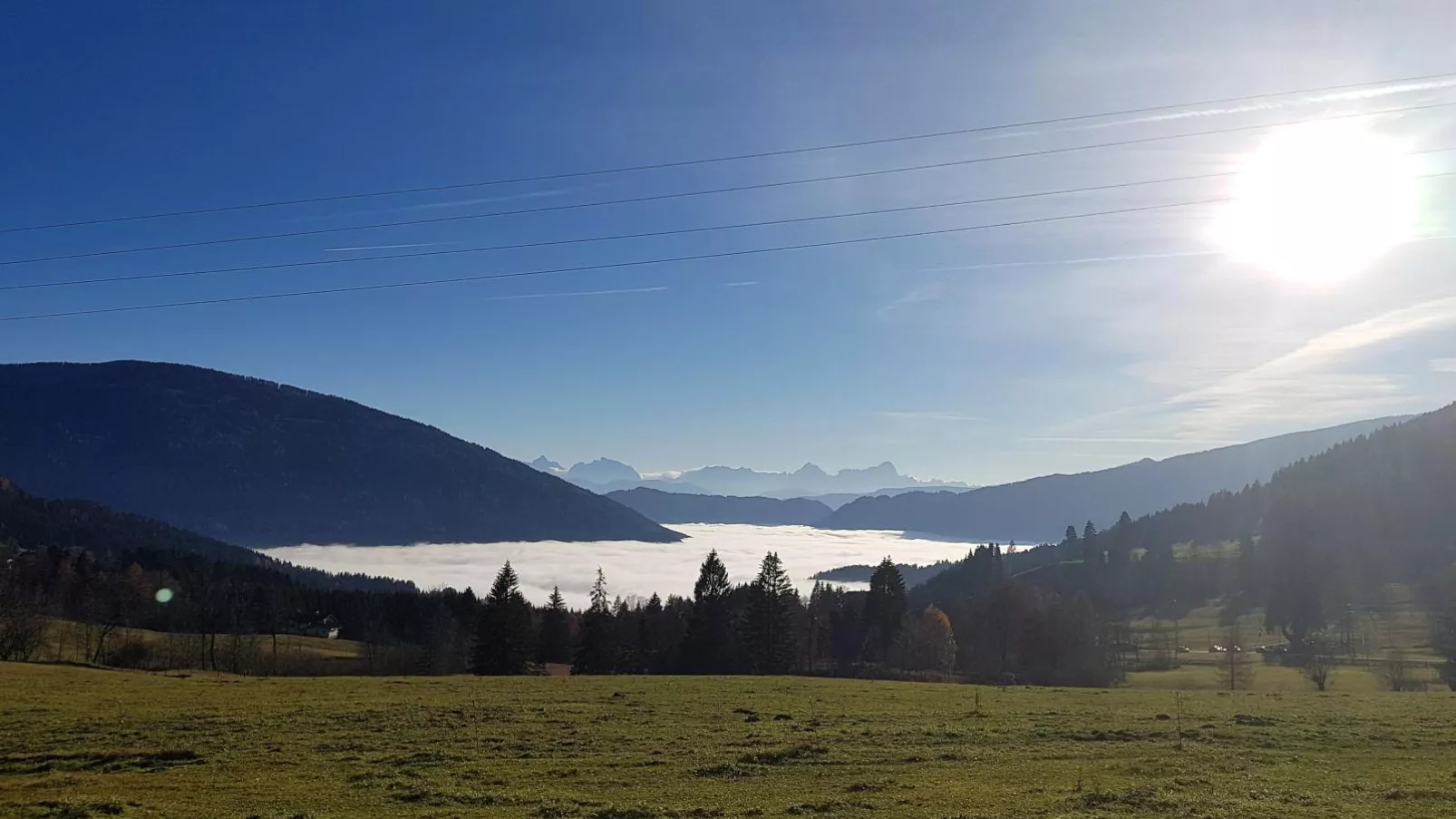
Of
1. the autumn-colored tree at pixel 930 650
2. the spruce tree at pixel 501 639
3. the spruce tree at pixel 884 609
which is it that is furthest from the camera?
the spruce tree at pixel 884 609

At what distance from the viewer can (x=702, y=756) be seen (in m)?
24.3

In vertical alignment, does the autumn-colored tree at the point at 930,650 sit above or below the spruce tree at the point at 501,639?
below

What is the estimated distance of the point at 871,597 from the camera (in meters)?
101

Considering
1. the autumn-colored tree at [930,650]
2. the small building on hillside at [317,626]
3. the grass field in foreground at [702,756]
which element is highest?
the grass field in foreground at [702,756]

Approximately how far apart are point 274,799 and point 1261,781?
24.4m

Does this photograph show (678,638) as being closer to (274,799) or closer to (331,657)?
(331,657)

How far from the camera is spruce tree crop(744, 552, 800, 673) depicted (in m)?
85.8

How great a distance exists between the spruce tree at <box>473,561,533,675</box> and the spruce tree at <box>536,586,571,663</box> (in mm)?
16393

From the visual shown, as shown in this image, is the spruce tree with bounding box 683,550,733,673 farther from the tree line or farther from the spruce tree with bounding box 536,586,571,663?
the spruce tree with bounding box 536,586,571,663

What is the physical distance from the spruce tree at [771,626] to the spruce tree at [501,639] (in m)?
23.7

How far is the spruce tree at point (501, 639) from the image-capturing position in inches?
3095

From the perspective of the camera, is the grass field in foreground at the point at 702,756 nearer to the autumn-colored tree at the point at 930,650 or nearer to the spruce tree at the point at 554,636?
the autumn-colored tree at the point at 930,650

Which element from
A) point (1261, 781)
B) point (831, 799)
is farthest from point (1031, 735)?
point (831, 799)

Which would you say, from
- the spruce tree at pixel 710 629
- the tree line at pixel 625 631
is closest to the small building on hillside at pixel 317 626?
the tree line at pixel 625 631
